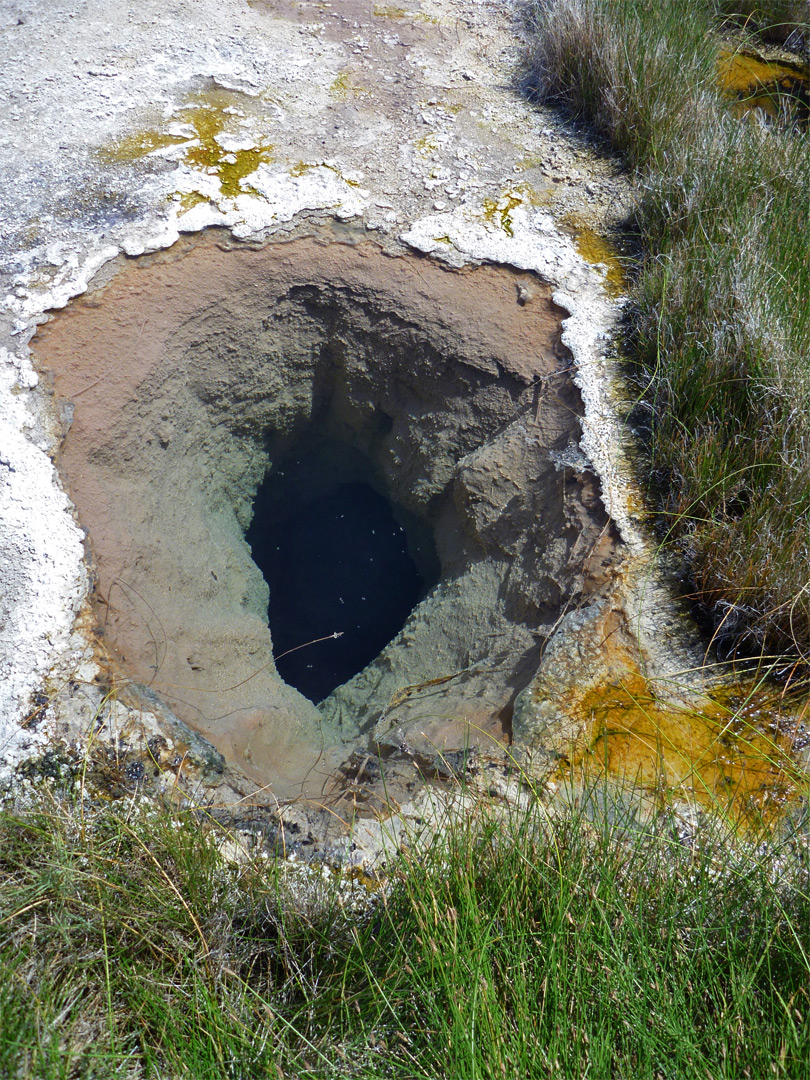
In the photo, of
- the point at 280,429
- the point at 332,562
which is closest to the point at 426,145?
the point at 280,429

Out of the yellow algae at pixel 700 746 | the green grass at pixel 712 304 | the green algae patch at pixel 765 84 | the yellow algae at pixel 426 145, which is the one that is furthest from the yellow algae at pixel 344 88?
the yellow algae at pixel 700 746

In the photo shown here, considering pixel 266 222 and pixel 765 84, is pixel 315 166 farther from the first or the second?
pixel 765 84

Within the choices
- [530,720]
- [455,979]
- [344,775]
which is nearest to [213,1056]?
[455,979]

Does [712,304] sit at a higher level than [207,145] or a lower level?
lower

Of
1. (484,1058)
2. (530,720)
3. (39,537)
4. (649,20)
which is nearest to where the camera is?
(484,1058)

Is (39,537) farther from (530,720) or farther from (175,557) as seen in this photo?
(530,720)
